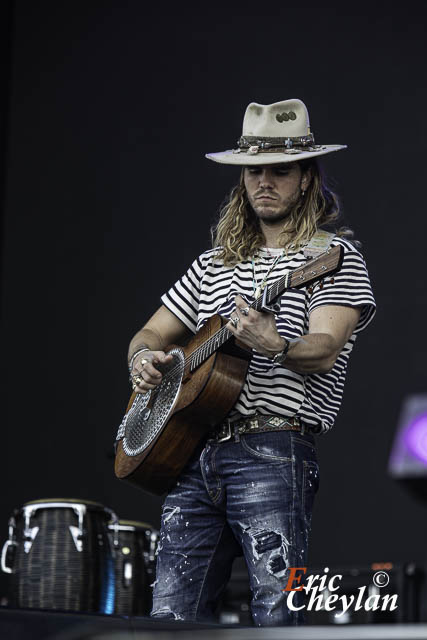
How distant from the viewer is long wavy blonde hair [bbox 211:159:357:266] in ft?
7.73

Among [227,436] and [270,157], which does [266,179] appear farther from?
[227,436]

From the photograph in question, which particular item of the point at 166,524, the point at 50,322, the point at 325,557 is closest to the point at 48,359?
the point at 50,322

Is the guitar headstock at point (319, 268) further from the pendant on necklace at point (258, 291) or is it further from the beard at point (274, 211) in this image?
the beard at point (274, 211)

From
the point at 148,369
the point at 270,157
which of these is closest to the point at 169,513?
the point at 148,369

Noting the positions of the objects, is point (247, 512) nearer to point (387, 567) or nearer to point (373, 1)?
point (387, 567)

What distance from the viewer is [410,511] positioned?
4.09 m

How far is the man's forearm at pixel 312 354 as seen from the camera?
204cm

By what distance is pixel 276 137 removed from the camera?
97.7 inches

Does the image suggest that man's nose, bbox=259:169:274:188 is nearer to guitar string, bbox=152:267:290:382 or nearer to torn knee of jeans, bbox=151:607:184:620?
guitar string, bbox=152:267:290:382

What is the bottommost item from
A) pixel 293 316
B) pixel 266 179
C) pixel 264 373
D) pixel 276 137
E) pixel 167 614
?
pixel 167 614

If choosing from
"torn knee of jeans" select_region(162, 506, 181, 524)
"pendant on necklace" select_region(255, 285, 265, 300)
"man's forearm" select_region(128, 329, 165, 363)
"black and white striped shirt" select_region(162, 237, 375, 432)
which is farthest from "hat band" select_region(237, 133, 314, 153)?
"torn knee of jeans" select_region(162, 506, 181, 524)

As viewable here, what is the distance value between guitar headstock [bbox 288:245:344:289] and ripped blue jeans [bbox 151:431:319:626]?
1.12ft

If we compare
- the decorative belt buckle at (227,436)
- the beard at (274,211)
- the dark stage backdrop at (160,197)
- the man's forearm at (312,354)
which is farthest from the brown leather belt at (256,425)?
the dark stage backdrop at (160,197)

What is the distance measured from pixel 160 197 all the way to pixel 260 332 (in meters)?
3.15
